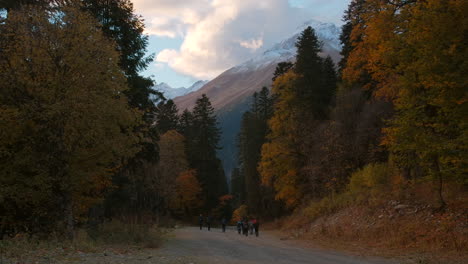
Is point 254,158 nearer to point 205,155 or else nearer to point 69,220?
point 205,155

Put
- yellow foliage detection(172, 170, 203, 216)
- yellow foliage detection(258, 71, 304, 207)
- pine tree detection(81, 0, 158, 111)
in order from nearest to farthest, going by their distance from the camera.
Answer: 1. pine tree detection(81, 0, 158, 111)
2. yellow foliage detection(258, 71, 304, 207)
3. yellow foliage detection(172, 170, 203, 216)

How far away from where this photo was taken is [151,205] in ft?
160

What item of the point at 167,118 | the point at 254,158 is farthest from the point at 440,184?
the point at 167,118

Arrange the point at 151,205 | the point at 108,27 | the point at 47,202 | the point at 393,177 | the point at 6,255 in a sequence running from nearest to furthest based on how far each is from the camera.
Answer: the point at 6,255 < the point at 47,202 < the point at 108,27 < the point at 393,177 < the point at 151,205

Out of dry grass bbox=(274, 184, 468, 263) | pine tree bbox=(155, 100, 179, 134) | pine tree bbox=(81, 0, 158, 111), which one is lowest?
dry grass bbox=(274, 184, 468, 263)

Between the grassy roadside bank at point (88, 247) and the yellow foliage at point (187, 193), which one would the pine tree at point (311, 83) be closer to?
the yellow foliage at point (187, 193)

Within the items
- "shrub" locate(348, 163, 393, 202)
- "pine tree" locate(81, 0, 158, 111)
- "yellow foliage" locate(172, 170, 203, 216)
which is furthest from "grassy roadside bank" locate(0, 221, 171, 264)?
"yellow foliage" locate(172, 170, 203, 216)

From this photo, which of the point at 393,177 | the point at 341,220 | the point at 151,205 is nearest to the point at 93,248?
the point at 341,220

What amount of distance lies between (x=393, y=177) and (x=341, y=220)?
3824 mm

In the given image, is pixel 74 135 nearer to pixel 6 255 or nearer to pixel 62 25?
pixel 62 25

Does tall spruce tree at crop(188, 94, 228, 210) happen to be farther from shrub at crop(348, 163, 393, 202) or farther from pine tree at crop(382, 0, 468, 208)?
pine tree at crop(382, 0, 468, 208)

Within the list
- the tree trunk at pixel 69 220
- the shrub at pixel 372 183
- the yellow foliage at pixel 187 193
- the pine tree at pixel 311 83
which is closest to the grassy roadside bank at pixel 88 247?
the tree trunk at pixel 69 220

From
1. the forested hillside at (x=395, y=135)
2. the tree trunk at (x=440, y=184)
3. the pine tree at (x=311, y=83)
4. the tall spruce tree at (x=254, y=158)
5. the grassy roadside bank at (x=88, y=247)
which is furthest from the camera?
the tall spruce tree at (x=254, y=158)

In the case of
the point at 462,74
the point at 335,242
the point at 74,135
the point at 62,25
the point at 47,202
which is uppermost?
the point at 62,25
